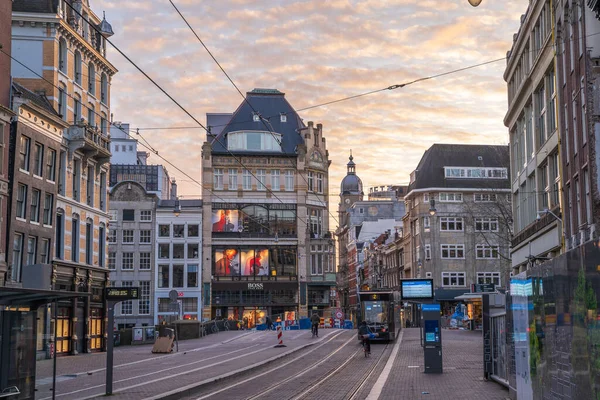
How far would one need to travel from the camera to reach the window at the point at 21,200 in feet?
125

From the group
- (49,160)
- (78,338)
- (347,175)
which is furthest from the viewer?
(347,175)

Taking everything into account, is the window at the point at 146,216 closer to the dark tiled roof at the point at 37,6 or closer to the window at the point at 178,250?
the window at the point at 178,250

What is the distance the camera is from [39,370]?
50.6ft

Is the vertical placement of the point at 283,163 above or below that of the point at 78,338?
above

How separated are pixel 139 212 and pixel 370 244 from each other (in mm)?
58992

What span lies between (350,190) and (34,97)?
154 m

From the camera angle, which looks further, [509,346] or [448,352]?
[448,352]

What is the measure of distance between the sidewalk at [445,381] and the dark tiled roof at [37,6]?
24736 millimetres

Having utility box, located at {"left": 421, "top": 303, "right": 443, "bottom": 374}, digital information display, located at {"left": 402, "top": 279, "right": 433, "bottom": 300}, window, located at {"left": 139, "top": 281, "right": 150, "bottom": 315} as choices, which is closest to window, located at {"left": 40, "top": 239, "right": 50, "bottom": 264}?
digital information display, located at {"left": 402, "top": 279, "right": 433, "bottom": 300}

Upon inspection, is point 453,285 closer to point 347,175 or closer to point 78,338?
point 78,338

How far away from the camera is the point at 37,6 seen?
44.2 m

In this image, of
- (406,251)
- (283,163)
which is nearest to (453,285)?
(406,251)

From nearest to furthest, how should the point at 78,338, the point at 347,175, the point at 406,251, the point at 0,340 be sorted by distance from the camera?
the point at 0,340, the point at 78,338, the point at 406,251, the point at 347,175

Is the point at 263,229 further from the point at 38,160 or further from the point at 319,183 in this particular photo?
the point at 38,160
